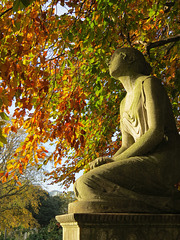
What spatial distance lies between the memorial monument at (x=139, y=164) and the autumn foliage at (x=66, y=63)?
1.16m

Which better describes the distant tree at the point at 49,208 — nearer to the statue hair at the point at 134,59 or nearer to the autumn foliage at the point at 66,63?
the autumn foliage at the point at 66,63

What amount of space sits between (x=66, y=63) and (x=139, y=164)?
4.76 metres

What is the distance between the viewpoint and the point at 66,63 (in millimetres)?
7527

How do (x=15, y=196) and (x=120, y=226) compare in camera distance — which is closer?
(x=120, y=226)

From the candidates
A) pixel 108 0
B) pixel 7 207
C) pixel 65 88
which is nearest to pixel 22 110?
pixel 65 88

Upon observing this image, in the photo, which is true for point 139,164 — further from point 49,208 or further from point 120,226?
point 49,208

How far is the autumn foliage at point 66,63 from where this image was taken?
196 inches

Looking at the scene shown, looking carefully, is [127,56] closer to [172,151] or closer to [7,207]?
[172,151]

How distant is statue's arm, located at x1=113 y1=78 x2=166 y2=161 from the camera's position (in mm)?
3414

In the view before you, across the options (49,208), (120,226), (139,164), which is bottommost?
(49,208)

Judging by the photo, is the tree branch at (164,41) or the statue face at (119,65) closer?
the statue face at (119,65)

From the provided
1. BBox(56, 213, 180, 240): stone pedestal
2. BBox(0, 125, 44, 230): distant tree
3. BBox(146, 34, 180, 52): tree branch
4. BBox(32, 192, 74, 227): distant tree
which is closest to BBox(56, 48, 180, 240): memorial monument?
BBox(56, 213, 180, 240): stone pedestal

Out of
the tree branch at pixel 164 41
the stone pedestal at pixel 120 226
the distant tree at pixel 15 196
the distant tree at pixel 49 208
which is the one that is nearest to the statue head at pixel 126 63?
the stone pedestal at pixel 120 226

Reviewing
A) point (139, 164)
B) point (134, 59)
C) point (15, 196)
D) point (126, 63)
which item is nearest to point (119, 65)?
point (126, 63)
